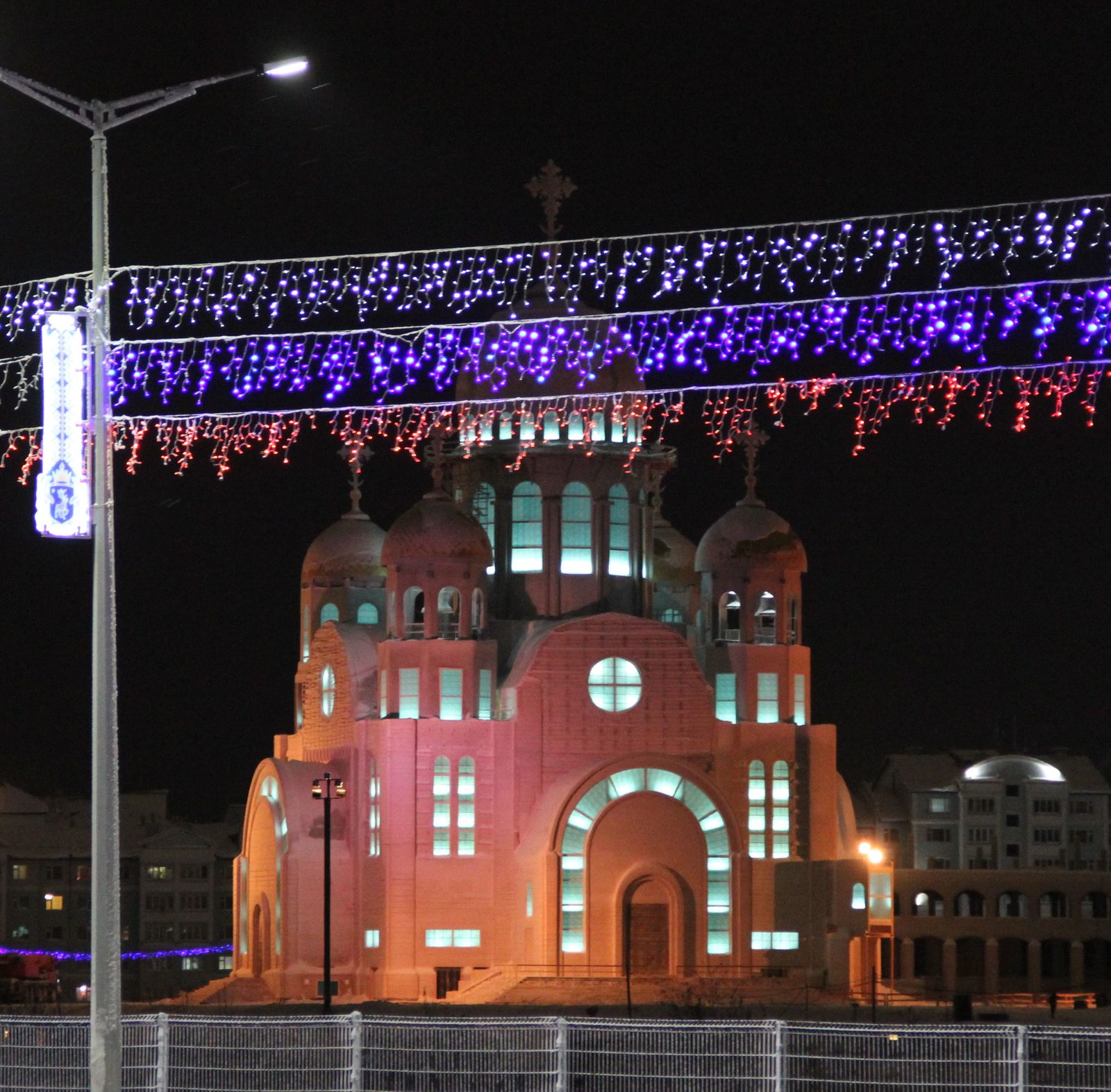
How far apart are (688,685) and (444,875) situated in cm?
823

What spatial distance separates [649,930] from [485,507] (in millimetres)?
12667

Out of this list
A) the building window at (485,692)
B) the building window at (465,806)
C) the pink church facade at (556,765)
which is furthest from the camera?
the building window at (485,692)

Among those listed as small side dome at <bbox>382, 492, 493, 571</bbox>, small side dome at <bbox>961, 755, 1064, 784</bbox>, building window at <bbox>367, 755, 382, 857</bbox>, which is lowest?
building window at <bbox>367, 755, 382, 857</bbox>

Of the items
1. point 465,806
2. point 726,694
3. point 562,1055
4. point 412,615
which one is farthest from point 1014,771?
point 562,1055

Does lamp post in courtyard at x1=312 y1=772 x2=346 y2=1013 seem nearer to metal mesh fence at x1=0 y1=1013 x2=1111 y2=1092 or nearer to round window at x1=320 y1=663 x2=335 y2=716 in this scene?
round window at x1=320 y1=663 x2=335 y2=716

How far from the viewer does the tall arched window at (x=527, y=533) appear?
6962 centimetres

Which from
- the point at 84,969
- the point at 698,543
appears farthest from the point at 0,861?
the point at 698,543

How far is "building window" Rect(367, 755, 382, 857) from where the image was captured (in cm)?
6619

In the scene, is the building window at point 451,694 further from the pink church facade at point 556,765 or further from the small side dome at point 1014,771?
the small side dome at point 1014,771

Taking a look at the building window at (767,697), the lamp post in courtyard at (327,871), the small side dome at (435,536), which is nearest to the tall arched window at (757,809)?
the building window at (767,697)

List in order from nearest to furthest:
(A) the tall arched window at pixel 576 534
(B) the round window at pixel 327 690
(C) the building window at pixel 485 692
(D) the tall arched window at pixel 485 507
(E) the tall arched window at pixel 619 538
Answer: (C) the building window at pixel 485 692 → (A) the tall arched window at pixel 576 534 → (D) the tall arched window at pixel 485 507 → (E) the tall arched window at pixel 619 538 → (B) the round window at pixel 327 690

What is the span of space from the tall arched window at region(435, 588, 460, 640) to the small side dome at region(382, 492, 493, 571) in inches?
41.6

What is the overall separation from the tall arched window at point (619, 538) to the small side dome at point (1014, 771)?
35492 mm

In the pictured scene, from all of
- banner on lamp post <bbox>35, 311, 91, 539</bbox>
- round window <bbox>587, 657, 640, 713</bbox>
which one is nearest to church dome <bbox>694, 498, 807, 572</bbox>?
round window <bbox>587, 657, 640, 713</bbox>
